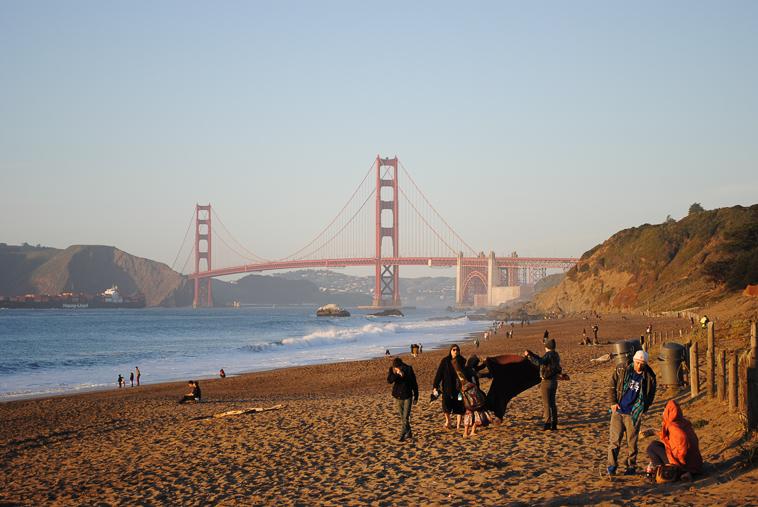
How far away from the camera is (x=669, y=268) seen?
58.5 m

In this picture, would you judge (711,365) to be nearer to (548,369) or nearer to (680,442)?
(548,369)

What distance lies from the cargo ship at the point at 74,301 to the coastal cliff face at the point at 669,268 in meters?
104

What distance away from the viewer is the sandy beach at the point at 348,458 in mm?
7215

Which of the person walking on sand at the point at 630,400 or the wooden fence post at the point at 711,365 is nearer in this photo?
the person walking on sand at the point at 630,400

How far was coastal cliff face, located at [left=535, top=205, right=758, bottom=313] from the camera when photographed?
40947 millimetres

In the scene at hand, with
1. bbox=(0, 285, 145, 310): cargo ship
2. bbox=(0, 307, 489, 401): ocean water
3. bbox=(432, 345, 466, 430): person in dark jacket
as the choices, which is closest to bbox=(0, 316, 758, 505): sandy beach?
bbox=(432, 345, 466, 430): person in dark jacket

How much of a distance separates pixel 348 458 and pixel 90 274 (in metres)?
192

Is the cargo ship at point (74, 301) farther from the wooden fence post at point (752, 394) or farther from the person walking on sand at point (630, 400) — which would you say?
the wooden fence post at point (752, 394)

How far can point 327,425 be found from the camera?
39.0ft

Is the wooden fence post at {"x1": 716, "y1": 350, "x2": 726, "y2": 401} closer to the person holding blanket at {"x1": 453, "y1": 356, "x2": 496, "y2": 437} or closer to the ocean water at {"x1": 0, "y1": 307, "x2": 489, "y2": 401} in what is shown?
the person holding blanket at {"x1": 453, "y1": 356, "x2": 496, "y2": 437}

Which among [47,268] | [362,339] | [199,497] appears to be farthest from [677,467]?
[47,268]

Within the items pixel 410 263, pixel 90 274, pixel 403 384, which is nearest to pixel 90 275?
pixel 90 274

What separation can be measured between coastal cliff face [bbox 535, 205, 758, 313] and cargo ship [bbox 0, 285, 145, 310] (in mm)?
103973

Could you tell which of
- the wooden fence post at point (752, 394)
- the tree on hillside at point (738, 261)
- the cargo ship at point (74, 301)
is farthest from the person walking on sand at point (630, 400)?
the cargo ship at point (74, 301)
